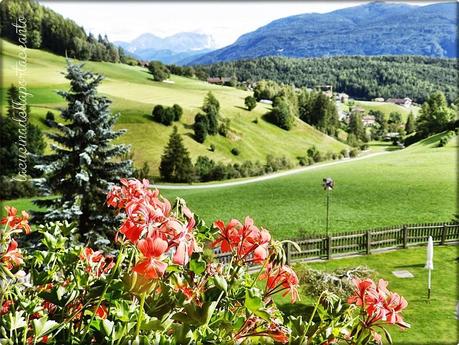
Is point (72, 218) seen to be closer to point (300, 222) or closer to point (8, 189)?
point (300, 222)

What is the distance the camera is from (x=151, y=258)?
Result: 124 cm

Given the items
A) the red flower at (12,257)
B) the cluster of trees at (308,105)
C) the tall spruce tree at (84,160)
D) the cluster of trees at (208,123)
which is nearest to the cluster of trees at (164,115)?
the cluster of trees at (208,123)

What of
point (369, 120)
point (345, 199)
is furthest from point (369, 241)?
point (369, 120)

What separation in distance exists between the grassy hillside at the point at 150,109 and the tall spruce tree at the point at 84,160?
1396 inches

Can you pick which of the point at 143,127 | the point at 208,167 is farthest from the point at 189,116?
the point at 208,167

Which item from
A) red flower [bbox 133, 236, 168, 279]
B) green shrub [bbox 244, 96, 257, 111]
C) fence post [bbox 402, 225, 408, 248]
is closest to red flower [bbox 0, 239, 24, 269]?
red flower [bbox 133, 236, 168, 279]

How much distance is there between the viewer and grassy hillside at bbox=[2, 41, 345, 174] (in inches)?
2331

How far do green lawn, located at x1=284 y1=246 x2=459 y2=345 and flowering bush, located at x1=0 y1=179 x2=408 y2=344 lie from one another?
10157 mm

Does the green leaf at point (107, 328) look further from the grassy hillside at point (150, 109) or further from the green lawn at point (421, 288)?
the grassy hillside at point (150, 109)

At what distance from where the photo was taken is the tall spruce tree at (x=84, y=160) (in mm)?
12906

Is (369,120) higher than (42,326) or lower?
lower

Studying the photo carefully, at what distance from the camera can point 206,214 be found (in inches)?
1147

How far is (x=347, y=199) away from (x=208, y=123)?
3798 cm

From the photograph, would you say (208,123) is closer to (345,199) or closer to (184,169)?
(184,169)
